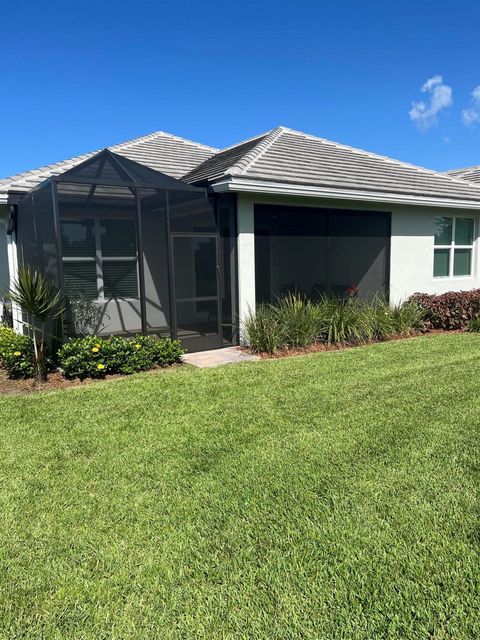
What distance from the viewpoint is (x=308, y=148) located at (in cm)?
1203

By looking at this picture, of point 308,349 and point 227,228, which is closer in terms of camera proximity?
point 308,349

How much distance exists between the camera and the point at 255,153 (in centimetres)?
1030

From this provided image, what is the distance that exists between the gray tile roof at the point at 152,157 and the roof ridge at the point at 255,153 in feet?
6.92

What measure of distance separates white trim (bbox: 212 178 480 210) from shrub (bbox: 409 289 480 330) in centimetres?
257

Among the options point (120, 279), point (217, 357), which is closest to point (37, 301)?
point (120, 279)

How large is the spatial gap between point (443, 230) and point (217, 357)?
853 cm

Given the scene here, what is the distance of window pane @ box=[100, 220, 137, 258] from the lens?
7.96 meters

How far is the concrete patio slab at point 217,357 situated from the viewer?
26.6ft

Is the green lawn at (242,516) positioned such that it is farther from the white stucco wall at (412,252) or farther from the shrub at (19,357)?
the white stucco wall at (412,252)

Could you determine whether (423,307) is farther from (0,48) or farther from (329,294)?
(0,48)

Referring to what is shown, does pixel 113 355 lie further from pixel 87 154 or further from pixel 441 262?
pixel 441 262

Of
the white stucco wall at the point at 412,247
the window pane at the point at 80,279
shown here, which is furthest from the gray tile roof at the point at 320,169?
the window pane at the point at 80,279

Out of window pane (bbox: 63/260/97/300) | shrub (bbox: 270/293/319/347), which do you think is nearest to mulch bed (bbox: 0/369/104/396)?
window pane (bbox: 63/260/97/300)

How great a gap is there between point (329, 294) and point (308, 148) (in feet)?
13.4
